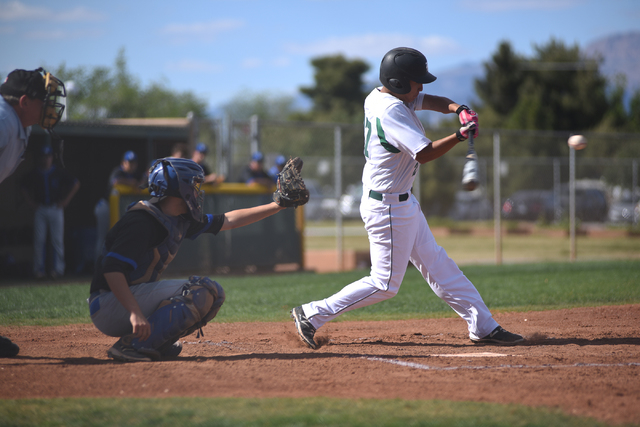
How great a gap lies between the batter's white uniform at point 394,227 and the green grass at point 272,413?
1.53 m

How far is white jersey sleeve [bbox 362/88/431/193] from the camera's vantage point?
447cm

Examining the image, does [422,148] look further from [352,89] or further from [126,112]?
[352,89]

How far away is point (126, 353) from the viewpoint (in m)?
4.32

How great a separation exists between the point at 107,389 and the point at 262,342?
1.82 m

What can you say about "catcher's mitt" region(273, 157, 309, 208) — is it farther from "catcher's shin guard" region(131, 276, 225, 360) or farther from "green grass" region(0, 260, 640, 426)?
"green grass" region(0, 260, 640, 426)

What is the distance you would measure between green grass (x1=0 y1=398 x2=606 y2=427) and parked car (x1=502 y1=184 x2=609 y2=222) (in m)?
18.0

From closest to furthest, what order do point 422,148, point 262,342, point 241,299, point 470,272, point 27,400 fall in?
point 27,400, point 422,148, point 262,342, point 241,299, point 470,272

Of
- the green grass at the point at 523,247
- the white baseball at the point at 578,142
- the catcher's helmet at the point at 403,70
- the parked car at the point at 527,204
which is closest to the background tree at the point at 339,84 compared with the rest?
the parked car at the point at 527,204

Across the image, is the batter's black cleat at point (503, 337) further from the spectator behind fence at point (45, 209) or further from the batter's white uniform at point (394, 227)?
the spectator behind fence at point (45, 209)

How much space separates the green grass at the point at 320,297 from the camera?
3070 millimetres

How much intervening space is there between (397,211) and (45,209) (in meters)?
7.67

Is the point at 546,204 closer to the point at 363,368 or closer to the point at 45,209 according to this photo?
the point at 45,209

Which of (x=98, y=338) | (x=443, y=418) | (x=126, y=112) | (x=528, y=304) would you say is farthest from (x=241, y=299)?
(x=126, y=112)

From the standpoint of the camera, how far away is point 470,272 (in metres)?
10.9
